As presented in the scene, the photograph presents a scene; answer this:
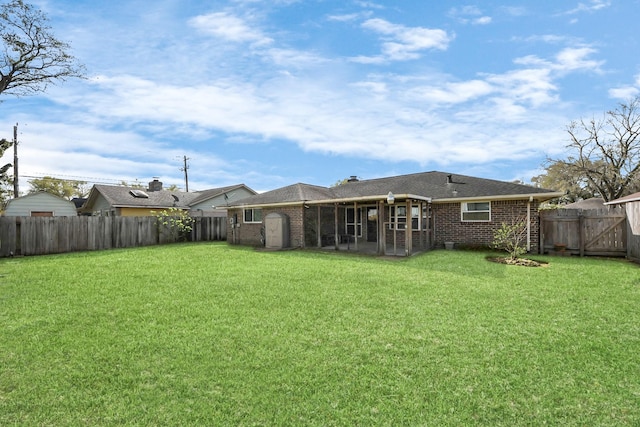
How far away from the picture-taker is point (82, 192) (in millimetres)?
49375

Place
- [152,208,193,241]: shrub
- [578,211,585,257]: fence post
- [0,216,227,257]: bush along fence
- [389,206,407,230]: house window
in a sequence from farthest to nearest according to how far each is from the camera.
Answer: [152,208,193,241]: shrub < [389,206,407,230]: house window < [0,216,227,257]: bush along fence < [578,211,585,257]: fence post

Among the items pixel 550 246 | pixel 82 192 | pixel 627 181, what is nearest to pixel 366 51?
pixel 550 246

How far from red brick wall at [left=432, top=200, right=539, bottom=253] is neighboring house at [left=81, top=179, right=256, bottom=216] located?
1429cm

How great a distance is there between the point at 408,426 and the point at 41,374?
3.65 m

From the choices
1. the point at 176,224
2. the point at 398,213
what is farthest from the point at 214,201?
the point at 398,213

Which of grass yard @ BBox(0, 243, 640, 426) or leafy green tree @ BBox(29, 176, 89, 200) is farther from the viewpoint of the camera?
leafy green tree @ BBox(29, 176, 89, 200)

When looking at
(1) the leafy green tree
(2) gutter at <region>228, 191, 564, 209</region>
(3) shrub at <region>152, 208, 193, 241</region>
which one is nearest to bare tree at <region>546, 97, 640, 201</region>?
(2) gutter at <region>228, 191, 564, 209</region>

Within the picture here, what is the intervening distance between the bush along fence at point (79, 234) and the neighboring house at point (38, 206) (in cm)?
1168

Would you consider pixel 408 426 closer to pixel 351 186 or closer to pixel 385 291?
pixel 385 291

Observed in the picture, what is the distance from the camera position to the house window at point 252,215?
17234 millimetres

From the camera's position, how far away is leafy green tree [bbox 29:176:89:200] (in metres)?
→ 42.4

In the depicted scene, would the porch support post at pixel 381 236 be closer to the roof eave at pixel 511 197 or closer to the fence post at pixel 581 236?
the roof eave at pixel 511 197

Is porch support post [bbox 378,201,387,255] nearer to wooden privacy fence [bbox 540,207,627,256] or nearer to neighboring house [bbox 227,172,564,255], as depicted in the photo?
neighboring house [bbox 227,172,564,255]

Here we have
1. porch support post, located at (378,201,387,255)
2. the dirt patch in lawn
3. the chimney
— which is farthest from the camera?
the chimney
